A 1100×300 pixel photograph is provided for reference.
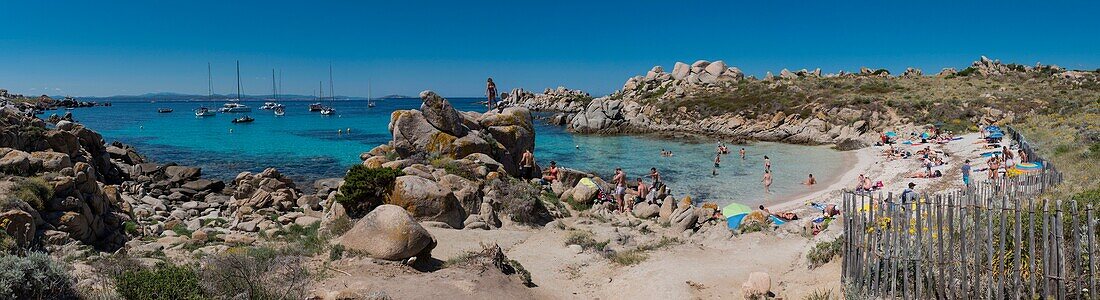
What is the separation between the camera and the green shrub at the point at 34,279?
21.1ft

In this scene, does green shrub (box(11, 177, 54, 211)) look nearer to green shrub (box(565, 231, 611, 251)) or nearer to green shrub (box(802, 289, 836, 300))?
green shrub (box(565, 231, 611, 251))

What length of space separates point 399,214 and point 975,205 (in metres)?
8.93

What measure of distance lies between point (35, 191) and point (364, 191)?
6972 mm

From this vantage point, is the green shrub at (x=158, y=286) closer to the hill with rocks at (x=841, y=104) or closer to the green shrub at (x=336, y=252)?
the green shrub at (x=336, y=252)

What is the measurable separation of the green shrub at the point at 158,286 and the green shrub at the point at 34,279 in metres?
0.54

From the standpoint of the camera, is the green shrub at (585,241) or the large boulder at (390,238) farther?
the green shrub at (585,241)

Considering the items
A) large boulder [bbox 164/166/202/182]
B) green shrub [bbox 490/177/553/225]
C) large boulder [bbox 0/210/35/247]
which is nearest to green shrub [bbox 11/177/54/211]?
large boulder [bbox 0/210/35/247]

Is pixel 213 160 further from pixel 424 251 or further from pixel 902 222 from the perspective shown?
pixel 902 222

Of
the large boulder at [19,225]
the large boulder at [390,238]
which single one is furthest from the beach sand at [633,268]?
the large boulder at [19,225]

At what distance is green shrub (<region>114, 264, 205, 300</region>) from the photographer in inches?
280

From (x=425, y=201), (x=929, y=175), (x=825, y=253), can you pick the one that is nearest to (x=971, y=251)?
(x=825, y=253)

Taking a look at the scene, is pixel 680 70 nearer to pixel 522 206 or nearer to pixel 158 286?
pixel 522 206

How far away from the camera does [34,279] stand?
6723mm

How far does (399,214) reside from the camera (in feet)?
36.5
